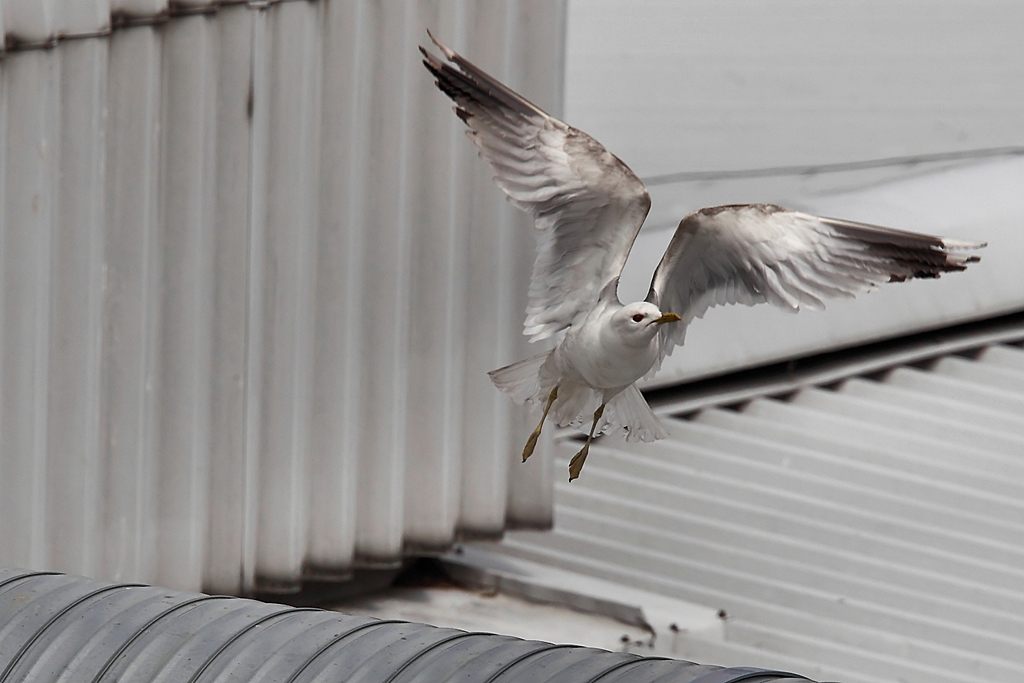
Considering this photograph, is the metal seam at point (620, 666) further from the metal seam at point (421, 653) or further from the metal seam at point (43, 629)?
the metal seam at point (43, 629)

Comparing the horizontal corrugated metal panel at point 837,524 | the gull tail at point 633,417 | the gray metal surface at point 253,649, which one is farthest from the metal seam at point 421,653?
the horizontal corrugated metal panel at point 837,524

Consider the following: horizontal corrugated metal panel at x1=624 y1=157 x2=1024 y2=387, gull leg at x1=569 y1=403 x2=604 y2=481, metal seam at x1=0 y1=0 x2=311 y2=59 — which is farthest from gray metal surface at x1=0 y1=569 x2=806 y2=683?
horizontal corrugated metal panel at x1=624 y1=157 x2=1024 y2=387

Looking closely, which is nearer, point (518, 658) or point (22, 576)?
point (518, 658)

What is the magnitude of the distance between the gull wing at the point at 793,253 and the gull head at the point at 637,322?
18 cm

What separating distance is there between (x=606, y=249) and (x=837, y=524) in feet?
6.42

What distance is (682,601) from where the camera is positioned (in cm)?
381

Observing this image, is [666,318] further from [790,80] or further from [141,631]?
[790,80]

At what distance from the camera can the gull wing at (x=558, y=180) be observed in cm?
254

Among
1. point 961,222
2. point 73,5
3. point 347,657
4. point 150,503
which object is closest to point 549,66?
point 73,5

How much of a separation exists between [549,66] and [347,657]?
210 cm

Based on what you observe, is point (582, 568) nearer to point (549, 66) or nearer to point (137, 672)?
point (549, 66)

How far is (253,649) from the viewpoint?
2164 mm

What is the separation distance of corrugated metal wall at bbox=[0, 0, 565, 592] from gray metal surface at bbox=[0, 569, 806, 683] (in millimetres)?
909

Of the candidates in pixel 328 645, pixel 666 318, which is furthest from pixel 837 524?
pixel 328 645
